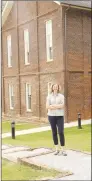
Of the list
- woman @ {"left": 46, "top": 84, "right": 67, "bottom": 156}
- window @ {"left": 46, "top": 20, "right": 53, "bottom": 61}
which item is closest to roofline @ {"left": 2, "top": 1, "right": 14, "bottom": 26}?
window @ {"left": 46, "top": 20, "right": 53, "bottom": 61}

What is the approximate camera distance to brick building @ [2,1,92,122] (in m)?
14.5

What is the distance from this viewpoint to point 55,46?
1490 cm

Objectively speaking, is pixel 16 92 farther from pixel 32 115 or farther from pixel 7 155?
pixel 7 155

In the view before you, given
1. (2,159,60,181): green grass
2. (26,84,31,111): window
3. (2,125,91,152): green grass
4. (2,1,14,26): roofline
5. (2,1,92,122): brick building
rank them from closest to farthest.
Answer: (2,159,60,181): green grass < (2,125,91,152): green grass < (2,1,92,122): brick building < (2,1,14,26): roofline < (26,84,31,111): window

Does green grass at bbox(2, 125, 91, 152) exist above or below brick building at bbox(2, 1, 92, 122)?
below

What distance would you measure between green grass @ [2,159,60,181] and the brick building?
881cm

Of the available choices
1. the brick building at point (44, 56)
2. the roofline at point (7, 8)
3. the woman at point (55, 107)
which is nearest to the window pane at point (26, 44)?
the brick building at point (44, 56)

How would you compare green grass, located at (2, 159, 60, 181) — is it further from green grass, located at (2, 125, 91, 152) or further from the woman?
green grass, located at (2, 125, 91, 152)

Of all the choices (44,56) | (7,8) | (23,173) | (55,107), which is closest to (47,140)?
(23,173)

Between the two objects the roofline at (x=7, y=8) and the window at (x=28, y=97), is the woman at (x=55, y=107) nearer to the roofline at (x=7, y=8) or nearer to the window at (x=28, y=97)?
the window at (x=28, y=97)

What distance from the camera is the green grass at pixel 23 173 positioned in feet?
16.4

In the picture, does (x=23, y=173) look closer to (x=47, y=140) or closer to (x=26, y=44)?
(x=47, y=140)

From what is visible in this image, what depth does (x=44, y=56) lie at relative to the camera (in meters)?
15.8

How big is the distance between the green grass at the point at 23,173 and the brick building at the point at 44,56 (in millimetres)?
8813
